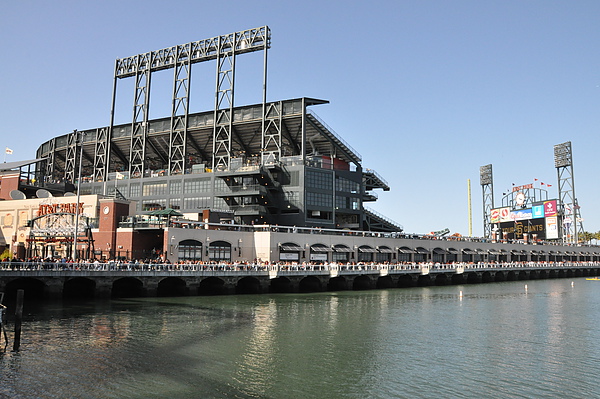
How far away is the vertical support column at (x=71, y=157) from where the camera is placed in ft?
410

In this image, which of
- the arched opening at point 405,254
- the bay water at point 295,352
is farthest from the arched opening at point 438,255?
the bay water at point 295,352

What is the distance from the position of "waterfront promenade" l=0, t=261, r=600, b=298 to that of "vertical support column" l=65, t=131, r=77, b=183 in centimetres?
7437

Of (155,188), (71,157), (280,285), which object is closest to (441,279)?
(280,285)

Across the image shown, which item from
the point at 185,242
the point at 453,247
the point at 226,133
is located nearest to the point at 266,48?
the point at 226,133

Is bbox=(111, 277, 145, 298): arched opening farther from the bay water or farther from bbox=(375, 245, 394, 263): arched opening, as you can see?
bbox=(375, 245, 394, 263): arched opening

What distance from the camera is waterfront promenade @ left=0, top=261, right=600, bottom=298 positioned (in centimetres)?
5234

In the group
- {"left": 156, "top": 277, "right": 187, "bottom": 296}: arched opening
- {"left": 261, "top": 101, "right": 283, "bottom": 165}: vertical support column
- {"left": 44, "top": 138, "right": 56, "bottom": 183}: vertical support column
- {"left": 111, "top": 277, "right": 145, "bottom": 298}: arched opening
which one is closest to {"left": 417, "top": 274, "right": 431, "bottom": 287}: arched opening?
{"left": 261, "top": 101, "right": 283, "bottom": 165}: vertical support column

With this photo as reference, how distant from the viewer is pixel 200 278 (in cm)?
6088

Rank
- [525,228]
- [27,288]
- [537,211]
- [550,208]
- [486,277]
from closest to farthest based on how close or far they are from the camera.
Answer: [27,288] → [486,277] → [550,208] → [537,211] → [525,228]

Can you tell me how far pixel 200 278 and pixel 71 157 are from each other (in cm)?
8405

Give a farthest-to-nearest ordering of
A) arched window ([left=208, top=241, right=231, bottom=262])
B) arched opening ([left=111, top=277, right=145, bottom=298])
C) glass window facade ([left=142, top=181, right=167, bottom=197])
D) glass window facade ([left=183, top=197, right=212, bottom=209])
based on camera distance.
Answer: glass window facade ([left=142, top=181, right=167, bottom=197]) → glass window facade ([left=183, top=197, right=212, bottom=209]) → arched window ([left=208, top=241, right=231, bottom=262]) → arched opening ([left=111, top=277, right=145, bottom=298])

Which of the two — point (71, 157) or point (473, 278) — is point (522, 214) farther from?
point (71, 157)

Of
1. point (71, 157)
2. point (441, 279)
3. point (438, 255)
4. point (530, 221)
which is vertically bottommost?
point (441, 279)

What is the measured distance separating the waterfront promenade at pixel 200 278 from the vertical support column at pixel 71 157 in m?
74.4
